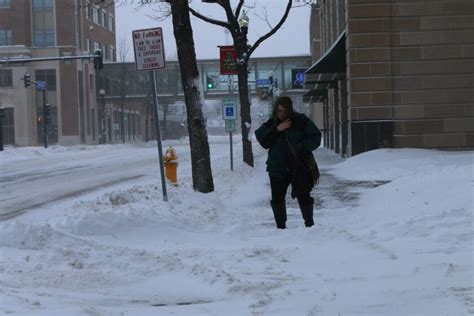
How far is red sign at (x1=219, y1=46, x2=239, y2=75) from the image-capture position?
17.7 meters

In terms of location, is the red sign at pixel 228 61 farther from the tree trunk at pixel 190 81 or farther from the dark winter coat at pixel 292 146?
the dark winter coat at pixel 292 146

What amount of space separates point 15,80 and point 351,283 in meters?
65.0

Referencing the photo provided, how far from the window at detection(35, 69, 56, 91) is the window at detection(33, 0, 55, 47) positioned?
2.94 m

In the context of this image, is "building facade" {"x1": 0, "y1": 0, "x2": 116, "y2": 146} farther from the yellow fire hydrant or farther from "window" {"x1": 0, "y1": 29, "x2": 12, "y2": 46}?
the yellow fire hydrant

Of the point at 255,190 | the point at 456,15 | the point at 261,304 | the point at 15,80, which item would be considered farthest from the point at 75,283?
the point at 15,80

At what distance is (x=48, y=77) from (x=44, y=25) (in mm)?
5796

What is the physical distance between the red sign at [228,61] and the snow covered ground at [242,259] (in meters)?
7.93

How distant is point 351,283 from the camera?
5.24m

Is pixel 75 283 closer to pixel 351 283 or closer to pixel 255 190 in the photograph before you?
pixel 351 283

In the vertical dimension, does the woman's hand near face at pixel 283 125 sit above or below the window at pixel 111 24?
below

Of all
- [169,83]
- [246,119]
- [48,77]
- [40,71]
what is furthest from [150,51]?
[40,71]

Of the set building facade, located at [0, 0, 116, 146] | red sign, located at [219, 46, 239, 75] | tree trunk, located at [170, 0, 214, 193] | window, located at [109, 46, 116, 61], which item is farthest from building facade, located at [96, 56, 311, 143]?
tree trunk, located at [170, 0, 214, 193]

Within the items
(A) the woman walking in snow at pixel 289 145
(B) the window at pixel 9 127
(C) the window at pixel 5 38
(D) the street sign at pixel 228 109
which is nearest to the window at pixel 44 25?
(C) the window at pixel 5 38

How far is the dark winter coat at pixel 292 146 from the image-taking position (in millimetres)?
7562
